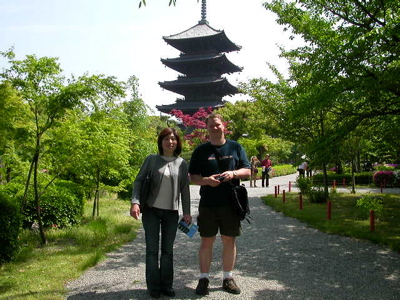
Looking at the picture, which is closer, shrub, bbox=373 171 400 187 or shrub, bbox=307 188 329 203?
shrub, bbox=307 188 329 203

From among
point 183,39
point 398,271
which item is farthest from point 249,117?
point 398,271

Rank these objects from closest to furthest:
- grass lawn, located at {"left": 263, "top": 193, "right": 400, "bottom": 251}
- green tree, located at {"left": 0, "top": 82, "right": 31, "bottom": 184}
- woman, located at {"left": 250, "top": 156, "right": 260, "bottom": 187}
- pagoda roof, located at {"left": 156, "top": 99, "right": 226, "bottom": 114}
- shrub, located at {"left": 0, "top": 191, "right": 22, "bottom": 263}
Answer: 1. shrub, located at {"left": 0, "top": 191, "right": 22, "bottom": 263}
2. green tree, located at {"left": 0, "top": 82, "right": 31, "bottom": 184}
3. grass lawn, located at {"left": 263, "top": 193, "right": 400, "bottom": 251}
4. woman, located at {"left": 250, "top": 156, "right": 260, "bottom": 187}
5. pagoda roof, located at {"left": 156, "top": 99, "right": 226, "bottom": 114}

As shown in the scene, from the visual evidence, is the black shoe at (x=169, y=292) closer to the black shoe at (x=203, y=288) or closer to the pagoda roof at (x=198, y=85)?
the black shoe at (x=203, y=288)

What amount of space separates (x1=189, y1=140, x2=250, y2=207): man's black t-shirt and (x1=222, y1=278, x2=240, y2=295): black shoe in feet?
2.70

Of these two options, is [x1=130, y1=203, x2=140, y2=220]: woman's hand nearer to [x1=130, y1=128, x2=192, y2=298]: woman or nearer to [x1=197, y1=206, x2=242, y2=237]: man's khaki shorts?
[x1=130, y1=128, x2=192, y2=298]: woman

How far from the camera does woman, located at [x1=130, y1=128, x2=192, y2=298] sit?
3.57 m

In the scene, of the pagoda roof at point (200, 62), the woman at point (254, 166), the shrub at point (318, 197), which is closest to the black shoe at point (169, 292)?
the shrub at point (318, 197)

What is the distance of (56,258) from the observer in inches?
207

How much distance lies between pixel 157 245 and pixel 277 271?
1.79 m

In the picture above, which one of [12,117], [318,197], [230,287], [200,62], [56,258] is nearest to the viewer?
[230,287]

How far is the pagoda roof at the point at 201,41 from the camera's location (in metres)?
32.0

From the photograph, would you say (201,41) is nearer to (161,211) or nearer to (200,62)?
(200,62)

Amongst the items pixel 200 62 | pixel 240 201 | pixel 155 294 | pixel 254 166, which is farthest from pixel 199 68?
pixel 155 294

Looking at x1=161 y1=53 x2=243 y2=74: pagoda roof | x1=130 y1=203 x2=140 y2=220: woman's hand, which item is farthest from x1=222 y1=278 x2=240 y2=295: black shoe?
x1=161 y1=53 x2=243 y2=74: pagoda roof
